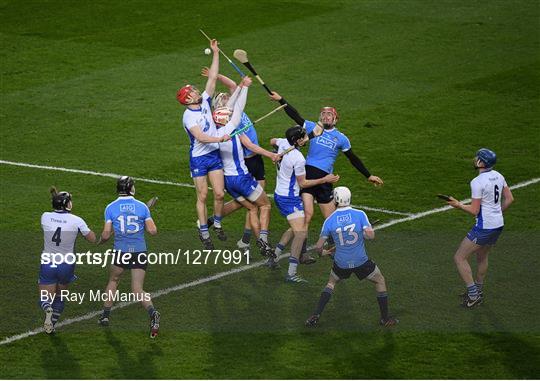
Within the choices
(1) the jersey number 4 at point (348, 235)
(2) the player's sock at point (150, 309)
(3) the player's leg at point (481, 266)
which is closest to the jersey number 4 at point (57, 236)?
(2) the player's sock at point (150, 309)

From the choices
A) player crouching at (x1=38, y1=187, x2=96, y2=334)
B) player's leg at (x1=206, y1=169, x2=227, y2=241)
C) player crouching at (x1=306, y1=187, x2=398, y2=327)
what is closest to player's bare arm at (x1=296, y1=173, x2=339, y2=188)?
player's leg at (x1=206, y1=169, x2=227, y2=241)

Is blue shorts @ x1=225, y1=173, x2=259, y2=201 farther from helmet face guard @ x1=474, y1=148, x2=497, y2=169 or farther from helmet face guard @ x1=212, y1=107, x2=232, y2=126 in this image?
helmet face guard @ x1=474, y1=148, x2=497, y2=169

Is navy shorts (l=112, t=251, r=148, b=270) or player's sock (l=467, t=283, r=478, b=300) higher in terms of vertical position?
navy shorts (l=112, t=251, r=148, b=270)

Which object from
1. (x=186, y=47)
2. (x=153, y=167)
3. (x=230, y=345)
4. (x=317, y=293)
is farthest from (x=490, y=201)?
(x=186, y=47)

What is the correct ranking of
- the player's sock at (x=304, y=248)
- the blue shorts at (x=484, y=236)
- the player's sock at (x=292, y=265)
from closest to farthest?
the blue shorts at (x=484, y=236) < the player's sock at (x=292, y=265) < the player's sock at (x=304, y=248)

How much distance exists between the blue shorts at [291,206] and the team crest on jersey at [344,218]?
2632 millimetres

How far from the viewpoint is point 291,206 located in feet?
62.2

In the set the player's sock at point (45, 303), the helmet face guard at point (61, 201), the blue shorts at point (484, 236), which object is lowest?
the player's sock at point (45, 303)

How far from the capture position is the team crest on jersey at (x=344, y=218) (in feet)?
53.6

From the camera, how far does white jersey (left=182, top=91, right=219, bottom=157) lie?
64.4 ft

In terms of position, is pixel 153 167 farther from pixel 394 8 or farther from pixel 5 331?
pixel 394 8

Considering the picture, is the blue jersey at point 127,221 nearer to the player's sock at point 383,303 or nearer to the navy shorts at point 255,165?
the player's sock at point 383,303

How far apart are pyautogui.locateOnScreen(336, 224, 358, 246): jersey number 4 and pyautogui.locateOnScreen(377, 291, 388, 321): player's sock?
84cm

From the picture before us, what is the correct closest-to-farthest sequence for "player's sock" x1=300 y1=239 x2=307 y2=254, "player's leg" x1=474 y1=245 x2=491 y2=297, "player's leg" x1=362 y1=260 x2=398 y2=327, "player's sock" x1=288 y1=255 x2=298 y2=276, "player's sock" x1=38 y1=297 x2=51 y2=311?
"player's sock" x1=38 y1=297 x2=51 y2=311 < "player's leg" x1=362 y1=260 x2=398 y2=327 < "player's leg" x1=474 y1=245 x2=491 y2=297 < "player's sock" x1=288 y1=255 x2=298 y2=276 < "player's sock" x1=300 y1=239 x2=307 y2=254
